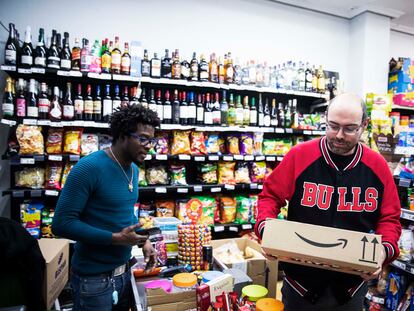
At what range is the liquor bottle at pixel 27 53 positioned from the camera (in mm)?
3080

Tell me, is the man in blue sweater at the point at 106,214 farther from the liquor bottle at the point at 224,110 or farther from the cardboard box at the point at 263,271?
the liquor bottle at the point at 224,110

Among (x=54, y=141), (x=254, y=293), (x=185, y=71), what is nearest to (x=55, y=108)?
(x=54, y=141)

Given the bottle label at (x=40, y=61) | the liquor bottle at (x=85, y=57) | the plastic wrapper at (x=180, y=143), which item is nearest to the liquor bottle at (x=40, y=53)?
the bottle label at (x=40, y=61)

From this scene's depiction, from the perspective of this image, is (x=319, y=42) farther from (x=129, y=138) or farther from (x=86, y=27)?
(x=129, y=138)

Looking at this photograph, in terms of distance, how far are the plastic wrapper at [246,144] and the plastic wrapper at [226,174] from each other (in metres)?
0.28

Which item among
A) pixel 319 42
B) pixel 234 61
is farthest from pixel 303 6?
pixel 234 61

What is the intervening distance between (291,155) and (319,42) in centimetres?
421

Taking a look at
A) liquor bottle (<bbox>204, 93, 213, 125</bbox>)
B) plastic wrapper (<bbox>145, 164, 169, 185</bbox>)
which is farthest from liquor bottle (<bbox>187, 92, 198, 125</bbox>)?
plastic wrapper (<bbox>145, 164, 169, 185</bbox>)

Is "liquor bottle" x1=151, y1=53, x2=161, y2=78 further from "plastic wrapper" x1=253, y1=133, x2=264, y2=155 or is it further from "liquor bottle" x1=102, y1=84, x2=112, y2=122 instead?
"plastic wrapper" x1=253, y1=133, x2=264, y2=155

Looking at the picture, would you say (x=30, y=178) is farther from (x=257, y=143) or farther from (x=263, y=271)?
(x=257, y=143)

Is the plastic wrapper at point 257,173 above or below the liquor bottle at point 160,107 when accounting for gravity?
below

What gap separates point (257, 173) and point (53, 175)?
261 centimetres

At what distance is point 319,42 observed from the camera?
502cm

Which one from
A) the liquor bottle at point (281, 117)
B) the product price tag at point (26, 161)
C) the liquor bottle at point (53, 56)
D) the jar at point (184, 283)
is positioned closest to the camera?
the jar at point (184, 283)
